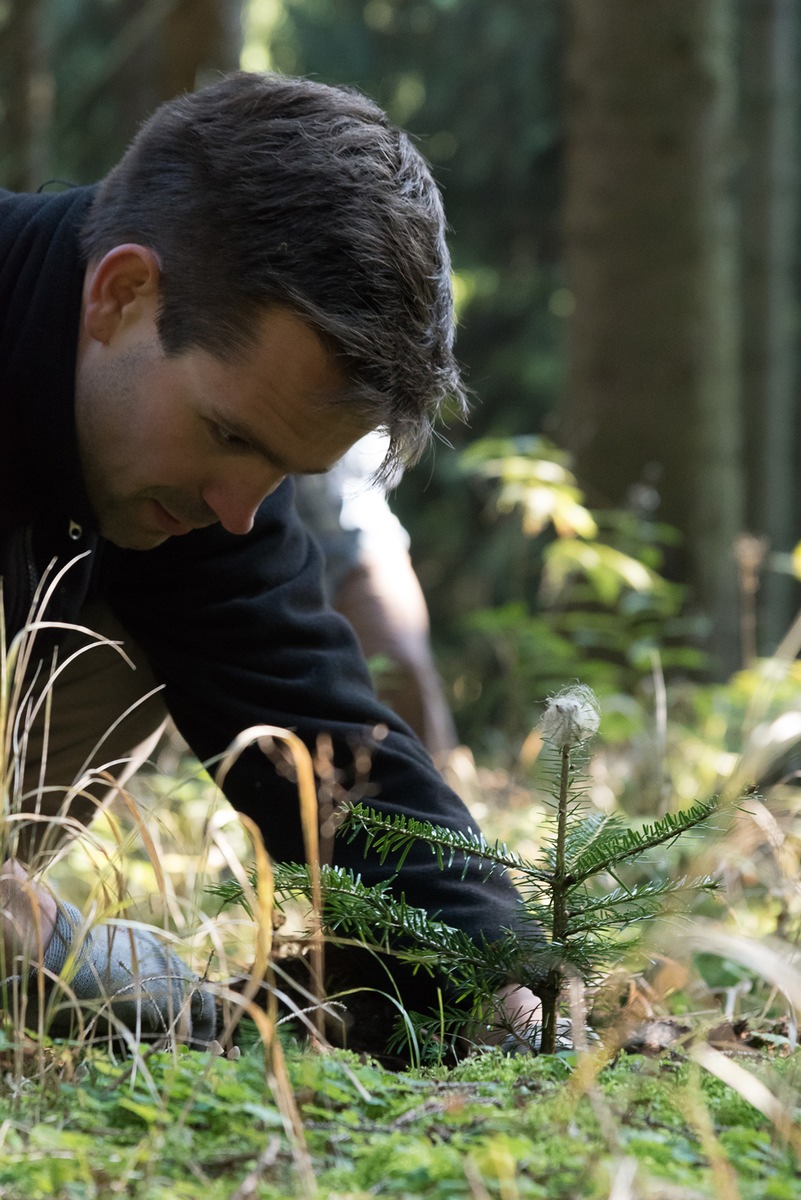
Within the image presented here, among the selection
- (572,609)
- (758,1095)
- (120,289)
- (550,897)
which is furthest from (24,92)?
(758,1095)

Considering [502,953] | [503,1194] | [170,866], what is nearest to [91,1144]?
[503,1194]

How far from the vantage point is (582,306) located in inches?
241

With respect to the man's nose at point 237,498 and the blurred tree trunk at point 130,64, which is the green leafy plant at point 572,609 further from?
the blurred tree trunk at point 130,64

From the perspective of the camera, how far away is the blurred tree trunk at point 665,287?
19.1 ft

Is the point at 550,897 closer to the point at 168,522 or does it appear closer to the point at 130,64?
the point at 168,522

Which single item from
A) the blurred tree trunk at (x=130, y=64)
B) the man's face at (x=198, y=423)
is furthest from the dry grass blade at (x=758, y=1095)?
the blurred tree trunk at (x=130, y=64)

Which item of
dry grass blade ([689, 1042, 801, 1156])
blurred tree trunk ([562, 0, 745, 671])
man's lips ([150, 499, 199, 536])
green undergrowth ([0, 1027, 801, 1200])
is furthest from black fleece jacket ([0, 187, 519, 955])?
blurred tree trunk ([562, 0, 745, 671])

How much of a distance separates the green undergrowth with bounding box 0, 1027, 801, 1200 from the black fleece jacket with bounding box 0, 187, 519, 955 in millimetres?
685

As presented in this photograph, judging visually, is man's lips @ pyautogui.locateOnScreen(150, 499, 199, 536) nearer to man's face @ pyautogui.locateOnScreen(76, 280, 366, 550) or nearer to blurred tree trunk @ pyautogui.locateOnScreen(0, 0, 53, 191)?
man's face @ pyautogui.locateOnScreen(76, 280, 366, 550)

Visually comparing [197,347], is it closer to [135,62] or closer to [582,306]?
[582,306]

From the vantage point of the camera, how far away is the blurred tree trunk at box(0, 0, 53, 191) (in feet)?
20.8

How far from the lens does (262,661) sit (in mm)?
2529

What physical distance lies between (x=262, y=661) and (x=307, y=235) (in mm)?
830

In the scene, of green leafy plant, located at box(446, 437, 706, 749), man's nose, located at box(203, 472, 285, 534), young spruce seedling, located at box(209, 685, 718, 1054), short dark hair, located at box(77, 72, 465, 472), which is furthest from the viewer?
green leafy plant, located at box(446, 437, 706, 749)
